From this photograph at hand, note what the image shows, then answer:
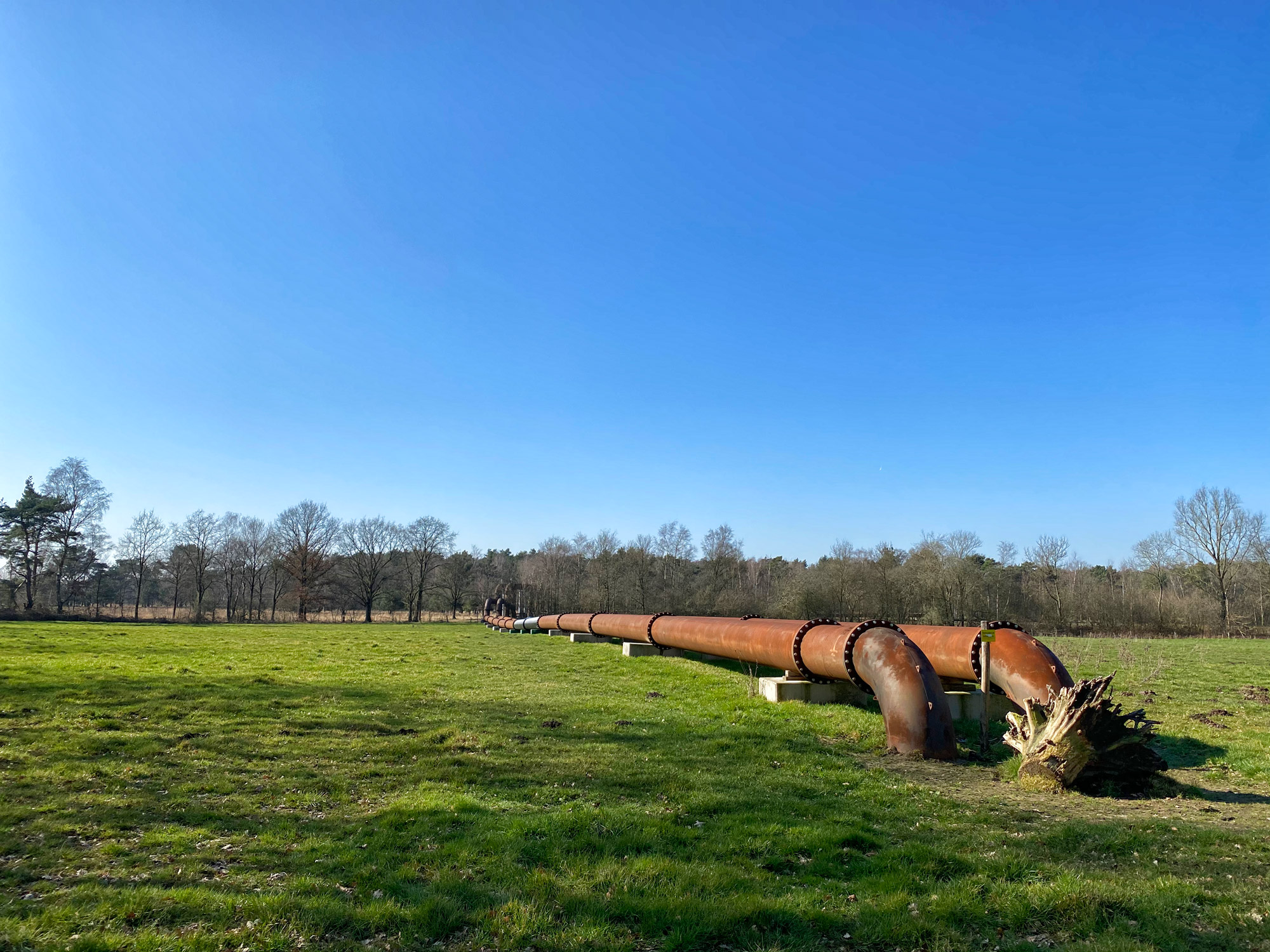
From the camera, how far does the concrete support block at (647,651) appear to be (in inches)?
977

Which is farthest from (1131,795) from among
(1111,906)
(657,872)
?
(657,872)

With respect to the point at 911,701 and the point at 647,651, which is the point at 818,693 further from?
the point at 647,651

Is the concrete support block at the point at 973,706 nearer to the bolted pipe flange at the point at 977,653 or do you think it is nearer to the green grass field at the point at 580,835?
the bolted pipe flange at the point at 977,653

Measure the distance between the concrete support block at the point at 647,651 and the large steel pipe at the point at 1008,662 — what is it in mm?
12801

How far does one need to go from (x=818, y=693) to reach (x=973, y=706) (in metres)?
2.77

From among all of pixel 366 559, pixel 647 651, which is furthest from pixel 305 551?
pixel 647 651

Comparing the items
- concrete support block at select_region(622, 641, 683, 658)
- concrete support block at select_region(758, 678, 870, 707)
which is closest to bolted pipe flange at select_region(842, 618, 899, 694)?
concrete support block at select_region(758, 678, 870, 707)

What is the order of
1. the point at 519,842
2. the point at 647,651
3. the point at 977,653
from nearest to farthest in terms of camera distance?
the point at 519,842 < the point at 977,653 < the point at 647,651

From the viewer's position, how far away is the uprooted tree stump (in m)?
8.07

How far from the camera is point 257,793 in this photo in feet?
26.2

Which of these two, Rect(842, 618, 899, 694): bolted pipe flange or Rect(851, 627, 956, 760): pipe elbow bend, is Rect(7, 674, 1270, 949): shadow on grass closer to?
Rect(851, 627, 956, 760): pipe elbow bend

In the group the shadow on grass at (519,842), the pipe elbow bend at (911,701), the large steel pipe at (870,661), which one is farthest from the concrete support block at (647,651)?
the pipe elbow bend at (911,701)

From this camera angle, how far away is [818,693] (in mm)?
13594

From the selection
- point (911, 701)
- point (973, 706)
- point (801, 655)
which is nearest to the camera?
point (911, 701)
